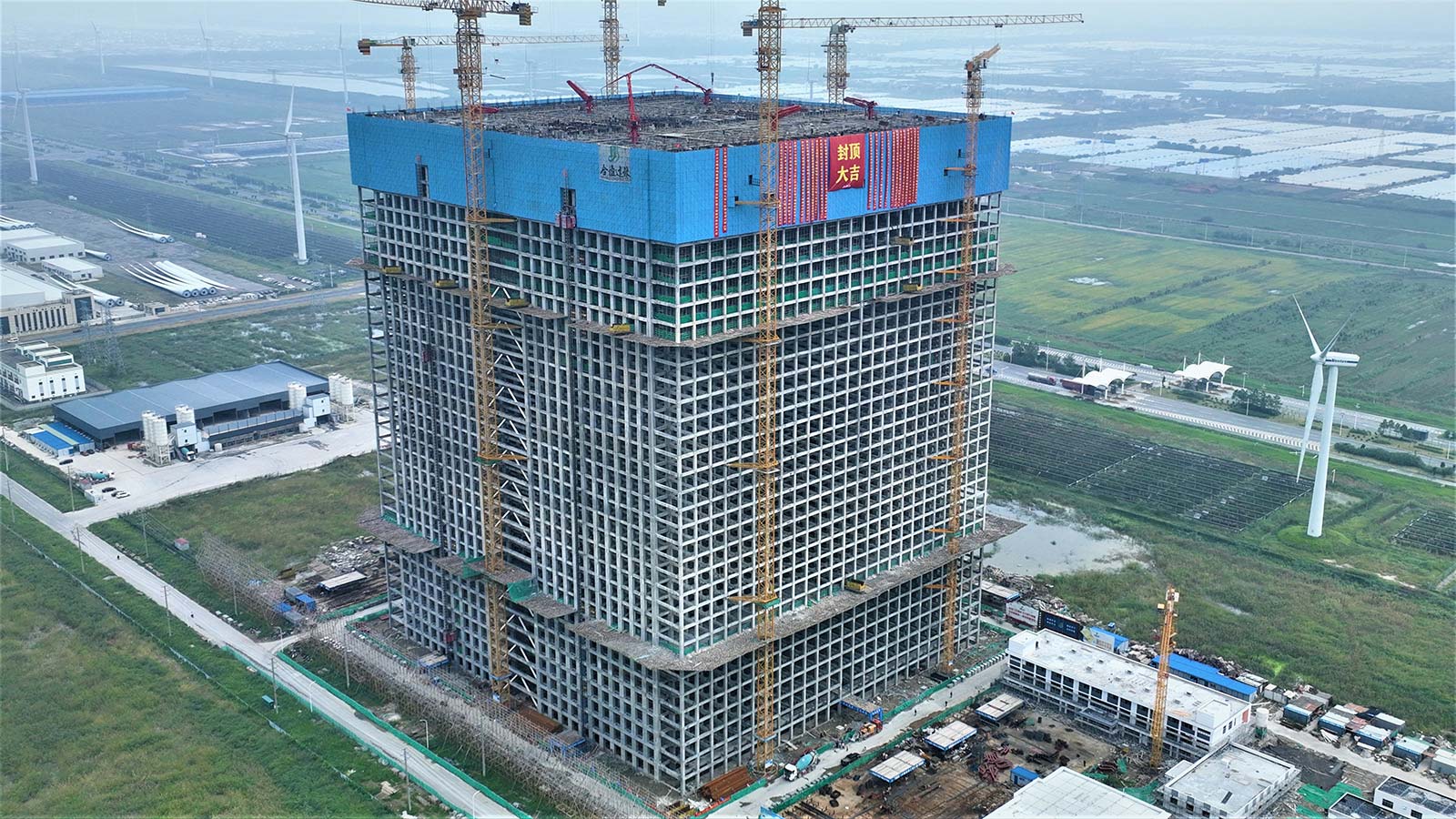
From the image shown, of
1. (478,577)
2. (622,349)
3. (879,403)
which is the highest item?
(622,349)

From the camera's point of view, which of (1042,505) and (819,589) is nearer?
(819,589)

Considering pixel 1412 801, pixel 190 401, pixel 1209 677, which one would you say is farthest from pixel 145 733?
pixel 1412 801

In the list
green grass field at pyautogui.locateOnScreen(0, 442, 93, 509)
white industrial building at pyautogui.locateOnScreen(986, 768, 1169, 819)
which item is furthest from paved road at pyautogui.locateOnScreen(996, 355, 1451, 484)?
green grass field at pyautogui.locateOnScreen(0, 442, 93, 509)

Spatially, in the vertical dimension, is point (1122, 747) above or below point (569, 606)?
below

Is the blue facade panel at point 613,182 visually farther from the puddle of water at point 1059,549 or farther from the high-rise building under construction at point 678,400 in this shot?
the puddle of water at point 1059,549

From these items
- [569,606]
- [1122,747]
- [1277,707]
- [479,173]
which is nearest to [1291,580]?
[1277,707]

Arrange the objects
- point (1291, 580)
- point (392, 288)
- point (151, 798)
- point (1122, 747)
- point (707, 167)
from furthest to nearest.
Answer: point (1291, 580)
point (392, 288)
point (1122, 747)
point (151, 798)
point (707, 167)

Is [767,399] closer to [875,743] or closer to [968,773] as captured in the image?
[875,743]

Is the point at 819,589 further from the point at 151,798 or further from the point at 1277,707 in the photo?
the point at 151,798
